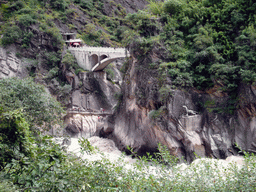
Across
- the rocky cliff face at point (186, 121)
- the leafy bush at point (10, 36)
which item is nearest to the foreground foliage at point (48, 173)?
the rocky cliff face at point (186, 121)

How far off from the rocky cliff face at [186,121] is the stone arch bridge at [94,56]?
986 cm

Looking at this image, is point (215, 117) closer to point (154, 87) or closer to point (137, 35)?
point (154, 87)

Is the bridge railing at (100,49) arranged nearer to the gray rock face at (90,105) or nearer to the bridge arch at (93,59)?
the bridge arch at (93,59)

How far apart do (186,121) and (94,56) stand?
19707mm

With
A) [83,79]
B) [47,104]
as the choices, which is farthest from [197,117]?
[83,79]

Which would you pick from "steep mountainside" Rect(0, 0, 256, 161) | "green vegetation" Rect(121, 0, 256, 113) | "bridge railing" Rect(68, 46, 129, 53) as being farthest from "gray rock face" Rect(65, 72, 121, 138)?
"green vegetation" Rect(121, 0, 256, 113)

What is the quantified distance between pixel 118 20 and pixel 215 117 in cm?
3235

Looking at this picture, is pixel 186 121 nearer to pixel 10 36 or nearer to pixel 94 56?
pixel 94 56

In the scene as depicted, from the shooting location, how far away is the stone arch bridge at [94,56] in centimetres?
3289

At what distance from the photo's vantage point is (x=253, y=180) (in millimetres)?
6738

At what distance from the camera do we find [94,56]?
115ft

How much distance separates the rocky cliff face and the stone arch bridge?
9.86 metres

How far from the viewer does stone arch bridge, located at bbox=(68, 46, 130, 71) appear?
108 feet

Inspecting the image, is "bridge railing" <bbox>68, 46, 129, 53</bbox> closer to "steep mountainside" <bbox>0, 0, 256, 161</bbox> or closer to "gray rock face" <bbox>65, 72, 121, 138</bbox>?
"gray rock face" <bbox>65, 72, 121, 138</bbox>
